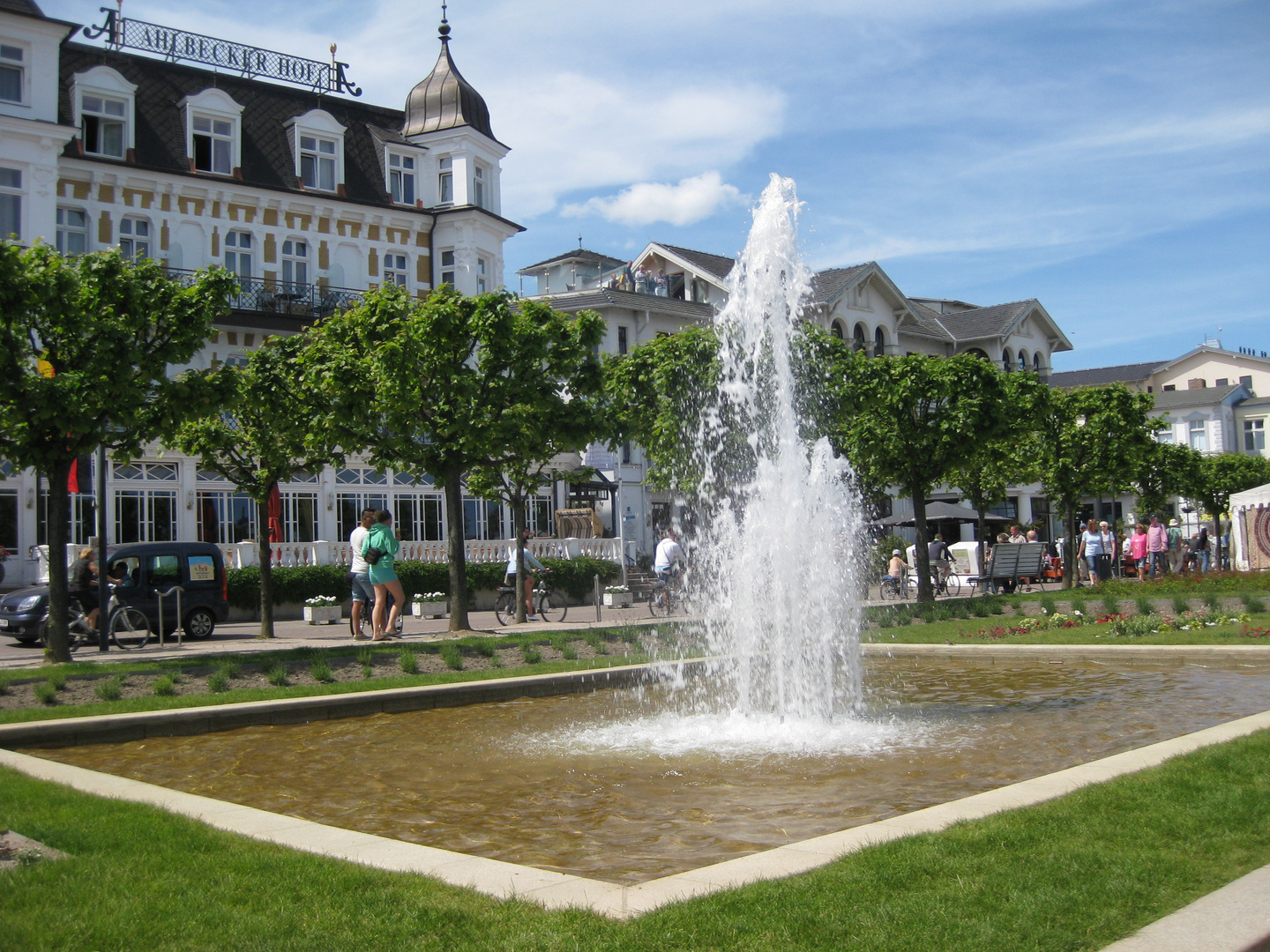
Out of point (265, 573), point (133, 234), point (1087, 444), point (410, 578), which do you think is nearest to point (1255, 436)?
point (1087, 444)

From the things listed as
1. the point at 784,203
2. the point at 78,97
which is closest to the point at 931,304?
the point at 78,97

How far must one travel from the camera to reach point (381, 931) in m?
3.97

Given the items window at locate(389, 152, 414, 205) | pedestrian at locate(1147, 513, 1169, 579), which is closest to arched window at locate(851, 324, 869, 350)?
pedestrian at locate(1147, 513, 1169, 579)

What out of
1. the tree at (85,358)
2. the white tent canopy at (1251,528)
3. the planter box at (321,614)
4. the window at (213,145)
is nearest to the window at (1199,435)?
the white tent canopy at (1251,528)

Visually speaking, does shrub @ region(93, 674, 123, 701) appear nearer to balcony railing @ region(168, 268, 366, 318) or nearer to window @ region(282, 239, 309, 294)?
balcony railing @ region(168, 268, 366, 318)

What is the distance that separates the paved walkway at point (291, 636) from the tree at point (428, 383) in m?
2.32

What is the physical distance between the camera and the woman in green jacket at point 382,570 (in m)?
16.5

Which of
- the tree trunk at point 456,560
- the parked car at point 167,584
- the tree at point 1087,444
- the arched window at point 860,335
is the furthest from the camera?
the arched window at point 860,335

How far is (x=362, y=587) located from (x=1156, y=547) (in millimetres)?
24614

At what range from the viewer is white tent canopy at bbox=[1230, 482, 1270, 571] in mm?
32625

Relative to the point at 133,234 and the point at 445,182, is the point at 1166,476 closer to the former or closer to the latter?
the point at 445,182

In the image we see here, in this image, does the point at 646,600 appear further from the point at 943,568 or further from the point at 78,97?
the point at 78,97

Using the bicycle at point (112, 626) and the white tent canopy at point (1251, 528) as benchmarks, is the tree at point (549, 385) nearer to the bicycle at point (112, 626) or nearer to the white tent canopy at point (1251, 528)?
the bicycle at point (112, 626)

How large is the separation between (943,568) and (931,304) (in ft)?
137
